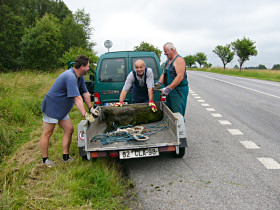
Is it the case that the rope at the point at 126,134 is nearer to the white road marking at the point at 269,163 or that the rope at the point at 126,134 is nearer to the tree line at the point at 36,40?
the white road marking at the point at 269,163

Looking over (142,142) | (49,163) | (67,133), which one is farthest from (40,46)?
(142,142)

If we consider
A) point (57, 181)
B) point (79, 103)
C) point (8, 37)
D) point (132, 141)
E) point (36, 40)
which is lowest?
point (57, 181)

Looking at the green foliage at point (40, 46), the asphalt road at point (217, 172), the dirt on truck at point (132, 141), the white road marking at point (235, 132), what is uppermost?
the green foliage at point (40, 46)

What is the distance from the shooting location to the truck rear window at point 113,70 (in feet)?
20.7

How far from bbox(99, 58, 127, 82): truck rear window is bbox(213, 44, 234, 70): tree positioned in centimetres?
5876

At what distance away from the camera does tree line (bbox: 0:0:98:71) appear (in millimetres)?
26344

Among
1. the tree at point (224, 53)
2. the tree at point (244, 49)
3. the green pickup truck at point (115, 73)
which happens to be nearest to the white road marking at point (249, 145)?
the green pickup truck at point (115, 73)

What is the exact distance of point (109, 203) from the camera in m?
2.90

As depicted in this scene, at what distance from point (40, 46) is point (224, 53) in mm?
47068

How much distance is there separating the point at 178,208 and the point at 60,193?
4.67 ft

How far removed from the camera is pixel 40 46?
86.3 ft

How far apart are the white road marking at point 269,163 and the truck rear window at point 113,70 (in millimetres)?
3608

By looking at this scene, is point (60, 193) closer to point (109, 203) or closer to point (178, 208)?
point (109, 203)

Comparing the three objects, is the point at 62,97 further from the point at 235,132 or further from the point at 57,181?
the point at 235,132
